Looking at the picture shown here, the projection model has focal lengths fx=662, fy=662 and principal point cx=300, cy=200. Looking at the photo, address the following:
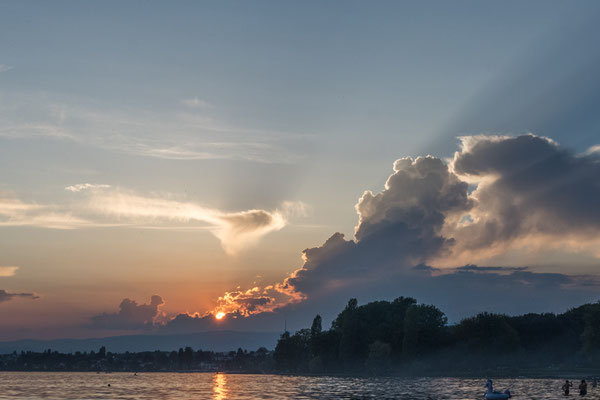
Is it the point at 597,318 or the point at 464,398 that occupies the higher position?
the point at 597,318

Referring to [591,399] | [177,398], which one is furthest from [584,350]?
[177,398]

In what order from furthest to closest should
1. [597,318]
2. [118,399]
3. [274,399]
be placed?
1. [597,318]
2. [118,399]
3. [274,399]

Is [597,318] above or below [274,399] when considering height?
above

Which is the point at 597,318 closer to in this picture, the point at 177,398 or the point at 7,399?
the point at 177,398

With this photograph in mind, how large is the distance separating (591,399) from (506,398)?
13.0m

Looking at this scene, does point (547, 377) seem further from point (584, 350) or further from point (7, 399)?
point (7, 399)

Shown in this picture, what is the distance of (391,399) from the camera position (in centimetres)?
10562

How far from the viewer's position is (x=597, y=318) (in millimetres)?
192875

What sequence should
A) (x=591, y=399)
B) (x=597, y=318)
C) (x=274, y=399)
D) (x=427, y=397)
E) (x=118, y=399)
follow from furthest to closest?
(x=597, y=318), (x=118, y=399), (x=274, y=399), (x=427, y=397), (x=591, y=399)

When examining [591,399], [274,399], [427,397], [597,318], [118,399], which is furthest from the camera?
[597,318]

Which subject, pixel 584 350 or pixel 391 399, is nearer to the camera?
pixel 391 399

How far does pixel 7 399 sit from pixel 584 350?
156 m

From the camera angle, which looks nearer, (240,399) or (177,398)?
(240,399)

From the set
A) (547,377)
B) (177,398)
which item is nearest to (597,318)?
(547,377)
